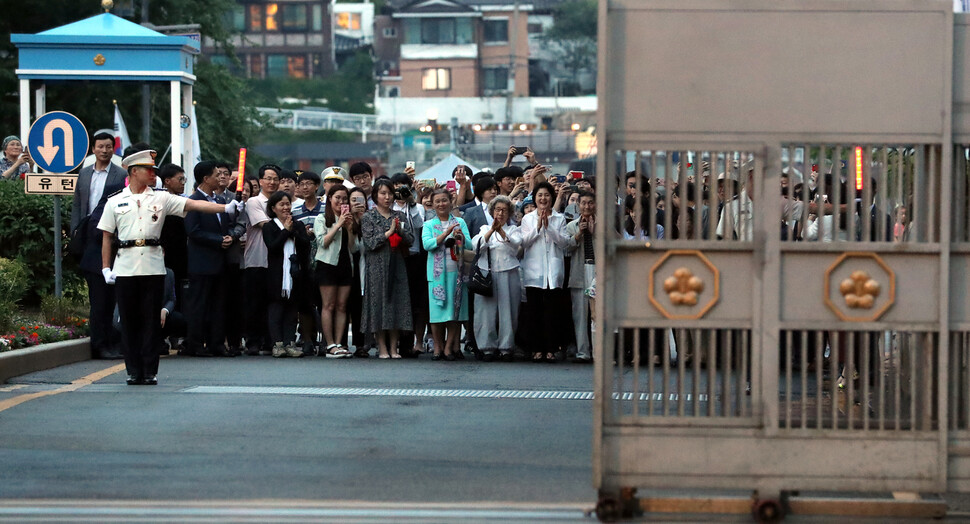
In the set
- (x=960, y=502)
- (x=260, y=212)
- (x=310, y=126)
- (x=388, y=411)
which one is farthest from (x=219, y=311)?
(x=310, y=126)

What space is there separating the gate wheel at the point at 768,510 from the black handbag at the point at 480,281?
9.24 m

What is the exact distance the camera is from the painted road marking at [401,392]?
12469 mm

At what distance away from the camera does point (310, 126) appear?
314ft

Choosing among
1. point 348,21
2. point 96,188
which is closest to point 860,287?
point 96,188

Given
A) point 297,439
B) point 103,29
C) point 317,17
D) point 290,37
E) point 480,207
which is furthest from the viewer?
point 290,37

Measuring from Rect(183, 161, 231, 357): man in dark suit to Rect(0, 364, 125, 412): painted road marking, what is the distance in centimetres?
122

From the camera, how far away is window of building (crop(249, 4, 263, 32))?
4291 inches

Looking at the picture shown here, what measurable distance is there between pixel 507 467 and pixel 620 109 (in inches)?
106

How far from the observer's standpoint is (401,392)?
12.7 metres

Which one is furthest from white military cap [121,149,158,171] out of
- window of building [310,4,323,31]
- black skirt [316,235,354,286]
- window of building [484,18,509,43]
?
window of building [310,4,323,31]

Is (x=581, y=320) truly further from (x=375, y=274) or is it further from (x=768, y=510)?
(x=768, y=510)

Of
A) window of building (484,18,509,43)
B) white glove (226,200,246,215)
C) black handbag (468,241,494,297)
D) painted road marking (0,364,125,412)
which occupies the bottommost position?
painted road marking (0,364,125,412)

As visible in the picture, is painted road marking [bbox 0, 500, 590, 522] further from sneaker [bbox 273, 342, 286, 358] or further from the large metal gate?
sneaker [bbox 273, 342, 286, 358]

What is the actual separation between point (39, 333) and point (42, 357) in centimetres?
65
